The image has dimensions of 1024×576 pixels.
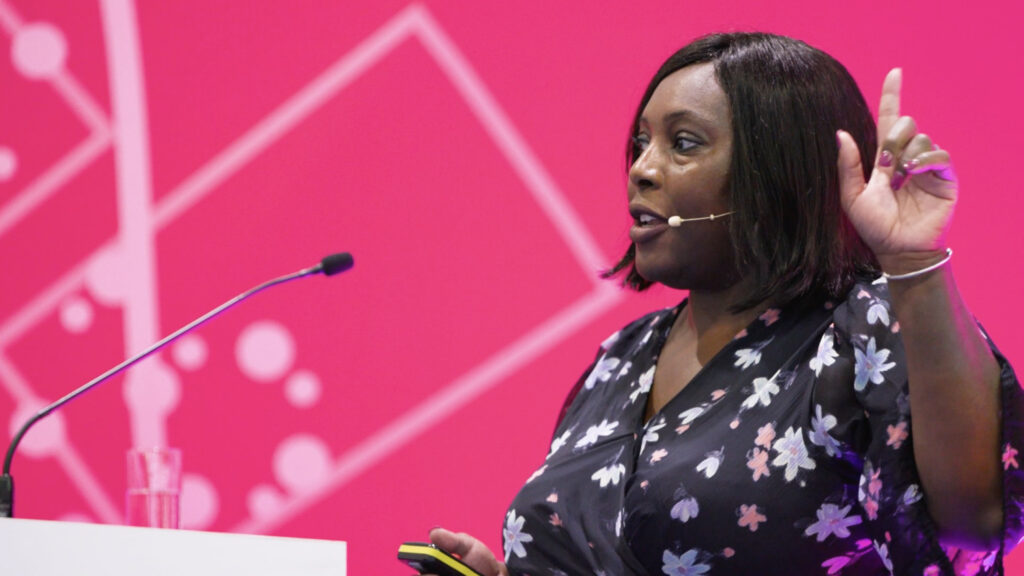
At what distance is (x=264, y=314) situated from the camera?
2664mm

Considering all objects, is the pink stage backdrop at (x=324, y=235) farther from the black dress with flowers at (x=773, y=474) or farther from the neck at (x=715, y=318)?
the black dress with flowers at (x=773, y=474)

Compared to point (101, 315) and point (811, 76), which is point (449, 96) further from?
point (811, 76)

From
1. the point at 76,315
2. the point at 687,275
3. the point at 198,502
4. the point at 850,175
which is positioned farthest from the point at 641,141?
the point at 76,315

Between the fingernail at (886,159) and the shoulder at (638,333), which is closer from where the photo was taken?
the fingernail at (886,159)

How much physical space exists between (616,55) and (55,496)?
1557mm

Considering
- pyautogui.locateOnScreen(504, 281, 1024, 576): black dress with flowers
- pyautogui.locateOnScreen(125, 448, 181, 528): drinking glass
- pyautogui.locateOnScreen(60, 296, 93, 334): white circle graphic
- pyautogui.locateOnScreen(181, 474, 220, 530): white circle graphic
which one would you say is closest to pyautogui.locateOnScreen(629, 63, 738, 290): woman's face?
pyautogui.locateOnScreen(504, 281, 1024, 576): black dress with flowers

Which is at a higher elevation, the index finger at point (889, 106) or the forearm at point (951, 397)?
the index finger at point (889, 106)

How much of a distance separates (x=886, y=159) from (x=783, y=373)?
0.34 meters

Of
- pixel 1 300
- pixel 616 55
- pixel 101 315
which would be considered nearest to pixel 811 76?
pixel 616 55

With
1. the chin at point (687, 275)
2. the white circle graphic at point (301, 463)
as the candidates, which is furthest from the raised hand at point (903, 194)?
the white circle graphic at point (301, 463)

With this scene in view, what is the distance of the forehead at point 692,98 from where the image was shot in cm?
158

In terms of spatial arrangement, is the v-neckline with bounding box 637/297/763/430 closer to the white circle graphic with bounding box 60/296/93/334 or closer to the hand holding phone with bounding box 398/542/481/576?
the hand holding phone with bounding box 398/542/481/576

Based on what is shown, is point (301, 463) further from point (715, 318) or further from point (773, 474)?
point (773, 474)

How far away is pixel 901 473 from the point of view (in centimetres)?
125
